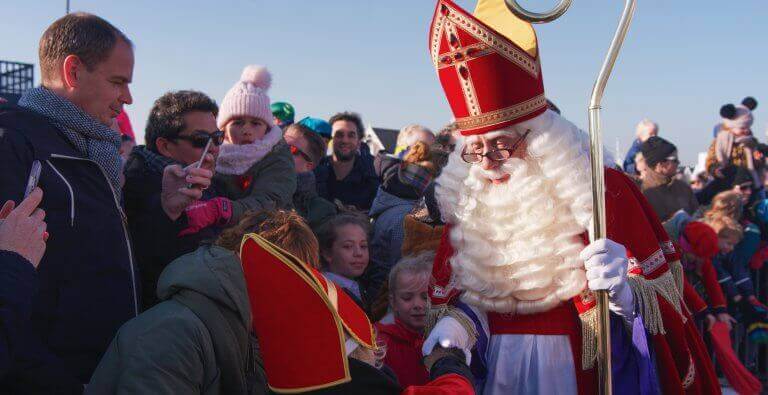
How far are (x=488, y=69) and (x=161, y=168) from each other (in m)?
1.51

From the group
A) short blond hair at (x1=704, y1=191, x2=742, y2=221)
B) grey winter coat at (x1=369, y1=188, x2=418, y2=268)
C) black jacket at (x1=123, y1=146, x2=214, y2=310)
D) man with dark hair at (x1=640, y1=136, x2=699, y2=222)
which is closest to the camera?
black jacket at (x1=123, y1=146, x2=214, y2=310)

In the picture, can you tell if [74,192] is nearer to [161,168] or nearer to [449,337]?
[161,168]

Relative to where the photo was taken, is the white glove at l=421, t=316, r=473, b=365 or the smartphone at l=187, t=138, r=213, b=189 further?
the smartphone at l=187, t=138, r=213, b=189

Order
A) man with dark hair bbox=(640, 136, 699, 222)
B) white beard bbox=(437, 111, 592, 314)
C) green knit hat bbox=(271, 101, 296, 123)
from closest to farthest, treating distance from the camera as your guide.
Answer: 1. white beard bbox=(437, 111, 592, 314)
2. green knit hat bbox=(271, 101, 296, 123)
3. man with dark hair bbox=(640, 136, 699, 222)

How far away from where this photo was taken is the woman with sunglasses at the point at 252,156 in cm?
381

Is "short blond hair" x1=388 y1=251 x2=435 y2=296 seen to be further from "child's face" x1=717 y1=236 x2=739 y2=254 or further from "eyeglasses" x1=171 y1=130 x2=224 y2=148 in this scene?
"child's face" x1=717 y1=236 x2=739 y2=254

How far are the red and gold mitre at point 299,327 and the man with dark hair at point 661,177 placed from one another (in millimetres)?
5278

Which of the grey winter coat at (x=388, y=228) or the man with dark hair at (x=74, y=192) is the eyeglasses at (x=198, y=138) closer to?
the man with dark hair at (x=74, y=192)

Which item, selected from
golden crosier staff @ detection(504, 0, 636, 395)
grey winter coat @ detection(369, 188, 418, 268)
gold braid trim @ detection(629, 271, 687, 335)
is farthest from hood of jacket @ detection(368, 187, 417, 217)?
golden crosier staff @ detection(504, 0, 636, 395)

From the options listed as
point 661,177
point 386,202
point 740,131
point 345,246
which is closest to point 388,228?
point 386,202

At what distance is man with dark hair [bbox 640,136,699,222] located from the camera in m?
6.51

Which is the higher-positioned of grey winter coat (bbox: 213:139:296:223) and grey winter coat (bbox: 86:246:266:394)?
grey winter coat (bbox: 213:139:296:223)

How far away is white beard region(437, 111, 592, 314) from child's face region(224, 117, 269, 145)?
5.17ft

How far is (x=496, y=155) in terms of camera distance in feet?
8.96
